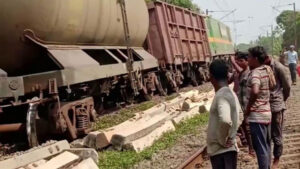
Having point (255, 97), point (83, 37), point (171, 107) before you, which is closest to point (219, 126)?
point (255, 97)

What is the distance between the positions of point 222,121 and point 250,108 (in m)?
1.27

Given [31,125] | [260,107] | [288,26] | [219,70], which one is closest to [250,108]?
[260,107]

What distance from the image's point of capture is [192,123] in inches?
409

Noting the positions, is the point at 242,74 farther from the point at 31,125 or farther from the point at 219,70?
the point at 31,125

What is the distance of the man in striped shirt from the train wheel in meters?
3.66

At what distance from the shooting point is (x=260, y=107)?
→ 529 centimetres

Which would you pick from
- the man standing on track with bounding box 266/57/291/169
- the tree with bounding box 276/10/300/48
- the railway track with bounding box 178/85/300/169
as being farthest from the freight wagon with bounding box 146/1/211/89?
the tree with bounding box 276/10/300/48

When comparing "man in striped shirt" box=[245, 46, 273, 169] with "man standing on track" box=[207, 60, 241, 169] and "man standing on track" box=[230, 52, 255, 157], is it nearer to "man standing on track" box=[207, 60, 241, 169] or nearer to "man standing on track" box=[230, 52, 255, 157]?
"man standing on track" box=[230, 52, 255, 157]

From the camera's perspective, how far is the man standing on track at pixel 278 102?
5992mm

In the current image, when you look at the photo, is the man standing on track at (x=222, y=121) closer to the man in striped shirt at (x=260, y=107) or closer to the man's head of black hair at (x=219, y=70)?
the man's head of black hair at (x=219, y=70)

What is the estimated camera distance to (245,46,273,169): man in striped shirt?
5266 millimetres

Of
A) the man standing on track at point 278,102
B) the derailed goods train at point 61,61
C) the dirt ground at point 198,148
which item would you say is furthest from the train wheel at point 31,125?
the man standing on track at point 278,102

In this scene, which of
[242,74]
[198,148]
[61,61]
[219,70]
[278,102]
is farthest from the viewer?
[61,61]

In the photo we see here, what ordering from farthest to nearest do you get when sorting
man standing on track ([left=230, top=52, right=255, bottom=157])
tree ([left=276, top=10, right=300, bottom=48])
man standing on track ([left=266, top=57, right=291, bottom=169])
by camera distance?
tree ([left=276, top=10, right=300, bottom=48])
man standing on track ([left=230, top=52, right=255, bottom=157])
man standing on track ([left=266, top=57, right=291, bottom=169])
